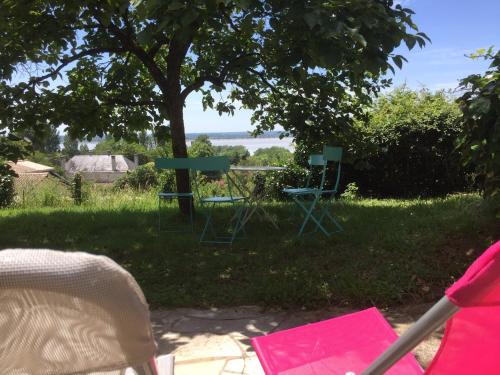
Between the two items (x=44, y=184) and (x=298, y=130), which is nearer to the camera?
(x=298, y=130)

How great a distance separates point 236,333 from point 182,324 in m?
0.50

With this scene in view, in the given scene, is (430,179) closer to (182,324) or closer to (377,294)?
(377,294)

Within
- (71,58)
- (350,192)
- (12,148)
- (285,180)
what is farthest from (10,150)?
(350,192)

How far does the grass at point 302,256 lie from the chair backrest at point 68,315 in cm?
308

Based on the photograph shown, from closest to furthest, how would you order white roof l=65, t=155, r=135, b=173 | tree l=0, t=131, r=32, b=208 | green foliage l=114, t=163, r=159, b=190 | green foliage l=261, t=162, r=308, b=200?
1. tree l=0, t=131, r=32, b=208
2. green foliage l=261, t=162, r=308, b=200
3. green foliage l=114, t=163, r=159, b=190
4. white roof l=65, t=155, r=135, b=173

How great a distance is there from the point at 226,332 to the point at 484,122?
306cm

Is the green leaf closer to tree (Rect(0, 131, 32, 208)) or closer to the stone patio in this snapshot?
the stone patio

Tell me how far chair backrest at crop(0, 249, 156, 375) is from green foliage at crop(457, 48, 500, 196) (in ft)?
13.0

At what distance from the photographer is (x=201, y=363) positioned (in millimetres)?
3023

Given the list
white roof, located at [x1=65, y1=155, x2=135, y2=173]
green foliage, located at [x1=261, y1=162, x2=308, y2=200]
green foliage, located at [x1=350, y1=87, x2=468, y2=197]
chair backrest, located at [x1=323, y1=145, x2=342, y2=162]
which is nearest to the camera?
chair backrest, located at [x1=323, y1=145, x2=342, y2=162]

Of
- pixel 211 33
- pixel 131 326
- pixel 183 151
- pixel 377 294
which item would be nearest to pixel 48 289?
pixel 131 326

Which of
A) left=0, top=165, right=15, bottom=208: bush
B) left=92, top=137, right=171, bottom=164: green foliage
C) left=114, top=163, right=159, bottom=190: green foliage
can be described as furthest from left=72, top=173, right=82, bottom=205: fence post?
left=114, top=163, right=159, bottom=190: green foliage

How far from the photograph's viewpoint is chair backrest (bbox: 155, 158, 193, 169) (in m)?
5.76

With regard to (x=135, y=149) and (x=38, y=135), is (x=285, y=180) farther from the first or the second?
(x=135, y=149)
